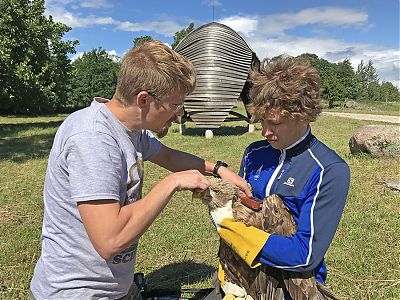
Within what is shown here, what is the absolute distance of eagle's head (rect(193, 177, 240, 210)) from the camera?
228 centimetres

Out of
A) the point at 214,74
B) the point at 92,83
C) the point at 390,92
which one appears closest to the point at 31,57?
the point at 214,74

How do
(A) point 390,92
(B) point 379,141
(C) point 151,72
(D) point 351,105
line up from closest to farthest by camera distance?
(C) point 151,72 → (B) point 379,141 → (D) point 351,105 → (A) point 390,92

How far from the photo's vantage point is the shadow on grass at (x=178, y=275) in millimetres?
4715

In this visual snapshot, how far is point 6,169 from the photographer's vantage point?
10.9m

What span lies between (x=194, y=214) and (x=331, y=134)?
11.4 meters

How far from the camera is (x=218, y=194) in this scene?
90.0 inches

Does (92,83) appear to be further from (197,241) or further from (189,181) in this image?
(189,181)

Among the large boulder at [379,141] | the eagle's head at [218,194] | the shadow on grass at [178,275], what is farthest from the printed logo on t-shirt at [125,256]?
the large boulder at [379,141]

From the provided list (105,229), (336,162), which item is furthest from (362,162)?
(105,229)

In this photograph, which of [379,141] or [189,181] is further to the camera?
[379,141]

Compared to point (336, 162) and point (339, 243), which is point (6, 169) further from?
point (336, 162)

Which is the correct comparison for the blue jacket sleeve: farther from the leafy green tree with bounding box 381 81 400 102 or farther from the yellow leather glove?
the leafy green tree with bounding box 381 81 400 102

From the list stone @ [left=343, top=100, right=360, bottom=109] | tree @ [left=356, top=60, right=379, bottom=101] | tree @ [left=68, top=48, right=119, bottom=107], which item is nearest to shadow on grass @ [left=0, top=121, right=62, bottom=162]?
tree @ [left=68, top=48, right=119, bottom=107]

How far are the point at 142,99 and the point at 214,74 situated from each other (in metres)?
13.5
